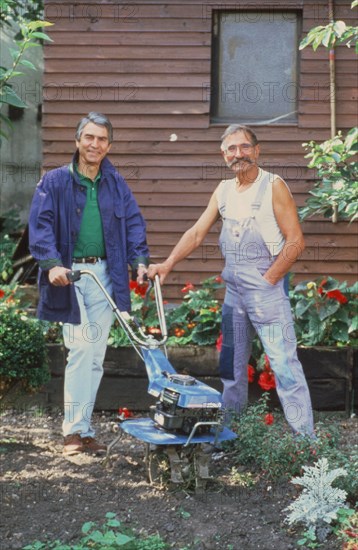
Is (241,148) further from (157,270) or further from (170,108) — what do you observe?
(170,108)

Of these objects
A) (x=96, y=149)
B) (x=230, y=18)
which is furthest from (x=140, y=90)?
(x=96, y=149)

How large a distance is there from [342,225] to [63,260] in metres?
4.01

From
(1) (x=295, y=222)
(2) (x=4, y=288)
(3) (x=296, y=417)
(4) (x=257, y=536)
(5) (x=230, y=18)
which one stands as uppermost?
(5) (x=230, y=18)

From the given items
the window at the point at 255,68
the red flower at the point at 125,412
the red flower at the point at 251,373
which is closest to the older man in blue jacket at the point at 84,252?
the red flower at the point at 125,412

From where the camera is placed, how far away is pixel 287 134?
8883 millimetres

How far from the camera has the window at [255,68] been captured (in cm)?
891

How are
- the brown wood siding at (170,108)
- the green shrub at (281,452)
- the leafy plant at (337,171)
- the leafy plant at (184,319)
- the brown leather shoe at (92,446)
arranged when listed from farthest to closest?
1. the brown wood siding at (170,108)
2. the leafy plant at (184,319)
3. the leafy plant at (337,171)
4. the brown leather shoe at (92,446)
5. the green shrub at (281,452)

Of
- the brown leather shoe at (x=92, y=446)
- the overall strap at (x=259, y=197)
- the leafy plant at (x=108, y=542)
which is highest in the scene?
the overall strap at (x=259, y=197)

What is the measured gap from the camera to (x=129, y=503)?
4.86 metres

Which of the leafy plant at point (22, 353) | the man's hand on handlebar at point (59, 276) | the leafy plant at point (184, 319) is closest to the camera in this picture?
the man's hand on handlebar at point (59, 276)

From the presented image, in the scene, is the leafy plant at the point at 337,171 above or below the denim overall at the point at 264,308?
above

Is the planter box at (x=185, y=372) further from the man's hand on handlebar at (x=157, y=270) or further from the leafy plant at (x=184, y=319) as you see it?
the man's hand on handlebar at (x=157, y=270)

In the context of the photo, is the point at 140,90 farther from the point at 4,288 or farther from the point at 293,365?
the point at 293,365

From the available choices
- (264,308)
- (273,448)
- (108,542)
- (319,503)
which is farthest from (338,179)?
(108,542)
